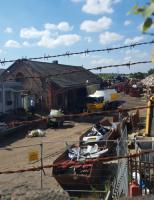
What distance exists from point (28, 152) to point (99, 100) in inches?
980

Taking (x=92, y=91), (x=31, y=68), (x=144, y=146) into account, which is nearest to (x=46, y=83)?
(x=31, y=68)

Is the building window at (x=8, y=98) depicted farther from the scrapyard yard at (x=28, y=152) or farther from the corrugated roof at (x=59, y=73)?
the scrapyard yard at (x=28, y=152)

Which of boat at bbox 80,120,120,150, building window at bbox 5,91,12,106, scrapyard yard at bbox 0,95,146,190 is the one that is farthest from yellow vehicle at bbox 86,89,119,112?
boat at bbox 80,120,120,150

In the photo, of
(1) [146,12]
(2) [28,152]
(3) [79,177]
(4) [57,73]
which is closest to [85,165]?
(3) [79,177]

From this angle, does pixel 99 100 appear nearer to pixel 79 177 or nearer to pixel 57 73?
pixel 57 73

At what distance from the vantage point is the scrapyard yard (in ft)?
58.2

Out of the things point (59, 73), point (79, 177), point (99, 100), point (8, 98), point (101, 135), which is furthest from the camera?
point (59, 73)

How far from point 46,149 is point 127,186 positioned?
1460 cm

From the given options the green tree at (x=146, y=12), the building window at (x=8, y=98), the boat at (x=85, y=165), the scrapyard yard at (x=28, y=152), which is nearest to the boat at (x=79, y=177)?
the boat at (x=85, y=165)

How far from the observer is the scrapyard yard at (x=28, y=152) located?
17.8 meters

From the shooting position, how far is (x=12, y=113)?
41.8m

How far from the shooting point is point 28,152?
25719 millimetres

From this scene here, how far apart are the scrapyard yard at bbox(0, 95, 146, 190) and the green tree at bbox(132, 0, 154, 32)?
14.8m

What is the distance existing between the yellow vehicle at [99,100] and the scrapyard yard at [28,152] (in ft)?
21.2
